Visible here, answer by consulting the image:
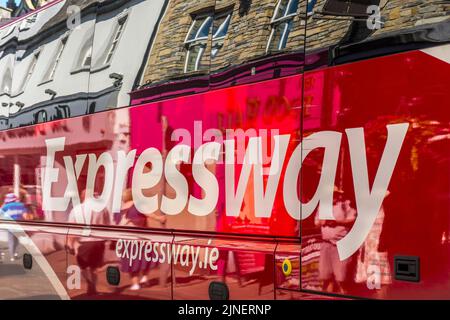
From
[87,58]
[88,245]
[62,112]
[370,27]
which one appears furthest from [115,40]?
[370,27]

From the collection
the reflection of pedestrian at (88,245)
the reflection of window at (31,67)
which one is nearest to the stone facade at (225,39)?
the reflection of pedestrian at (88,245)

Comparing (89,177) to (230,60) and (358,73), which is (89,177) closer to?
(230,60)

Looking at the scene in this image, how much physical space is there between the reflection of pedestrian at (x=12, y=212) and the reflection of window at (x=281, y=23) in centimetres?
277

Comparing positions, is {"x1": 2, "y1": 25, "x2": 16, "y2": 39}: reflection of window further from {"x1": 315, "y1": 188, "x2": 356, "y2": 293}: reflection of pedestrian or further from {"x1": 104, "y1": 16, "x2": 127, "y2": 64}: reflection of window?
{"x1": 315, "y1": 188, "x2": 356, "y2": 293}: reflection of pedestrian

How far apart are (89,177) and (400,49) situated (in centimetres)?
237

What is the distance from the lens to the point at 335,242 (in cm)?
253

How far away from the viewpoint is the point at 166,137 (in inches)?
131

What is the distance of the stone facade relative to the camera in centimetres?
294

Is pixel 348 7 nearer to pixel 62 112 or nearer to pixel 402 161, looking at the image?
pixel 402 161

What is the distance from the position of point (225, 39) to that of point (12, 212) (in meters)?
2.70

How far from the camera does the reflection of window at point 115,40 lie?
3.83 metres

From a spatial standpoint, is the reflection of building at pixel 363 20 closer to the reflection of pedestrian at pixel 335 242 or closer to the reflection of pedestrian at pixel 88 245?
the reflection of pedestrian at pixel 335 242

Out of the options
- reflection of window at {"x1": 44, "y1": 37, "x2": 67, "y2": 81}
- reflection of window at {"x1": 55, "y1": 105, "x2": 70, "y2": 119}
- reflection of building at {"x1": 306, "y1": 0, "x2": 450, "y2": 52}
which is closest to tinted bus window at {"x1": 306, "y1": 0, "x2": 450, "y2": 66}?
reflection of building at {"x1": 306, "y1": 0, "x2": 450, "y2": 52}

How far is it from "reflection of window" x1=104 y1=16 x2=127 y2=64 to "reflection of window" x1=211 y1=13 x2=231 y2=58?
0.90 m
